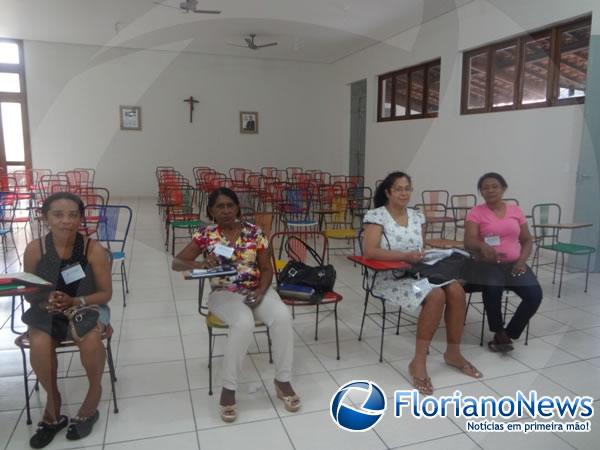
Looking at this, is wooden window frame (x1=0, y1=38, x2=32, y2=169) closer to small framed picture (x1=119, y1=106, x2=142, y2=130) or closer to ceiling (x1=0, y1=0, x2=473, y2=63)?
ceiling (x1=0, y1=0, x2=473, y2=63)

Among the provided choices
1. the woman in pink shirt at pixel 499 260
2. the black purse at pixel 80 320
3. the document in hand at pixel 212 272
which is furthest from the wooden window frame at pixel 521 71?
the black purse at pixel 80 320

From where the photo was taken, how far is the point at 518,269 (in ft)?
9.64

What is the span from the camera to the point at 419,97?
790cm

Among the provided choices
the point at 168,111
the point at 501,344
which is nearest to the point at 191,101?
the point at 168,111

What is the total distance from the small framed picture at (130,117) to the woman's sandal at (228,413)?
8.95 metres

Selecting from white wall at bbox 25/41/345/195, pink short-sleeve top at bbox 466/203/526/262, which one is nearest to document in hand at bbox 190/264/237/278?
pink short-sleeve top at bbox 466/203/526/262

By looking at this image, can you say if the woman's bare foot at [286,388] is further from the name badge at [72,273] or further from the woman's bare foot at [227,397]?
the name badge at [72,273]

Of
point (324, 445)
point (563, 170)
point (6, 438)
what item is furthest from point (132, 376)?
point (563, 170)

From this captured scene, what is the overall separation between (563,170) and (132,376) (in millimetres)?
4774

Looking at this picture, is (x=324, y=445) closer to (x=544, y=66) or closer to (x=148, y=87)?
(x=544, y=66)

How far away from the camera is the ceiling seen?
22.2 ft

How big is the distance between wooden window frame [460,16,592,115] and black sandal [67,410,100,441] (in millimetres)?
5231

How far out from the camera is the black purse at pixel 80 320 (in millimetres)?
1997

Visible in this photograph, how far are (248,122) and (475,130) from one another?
5.77m
